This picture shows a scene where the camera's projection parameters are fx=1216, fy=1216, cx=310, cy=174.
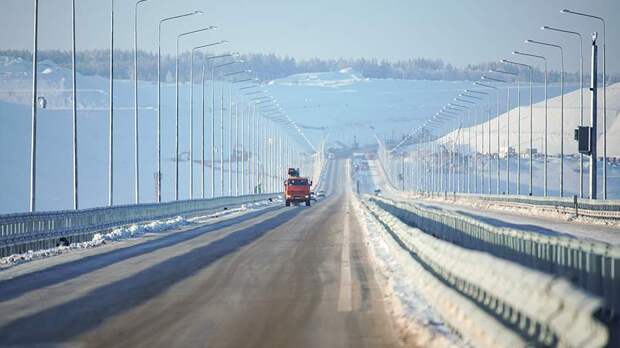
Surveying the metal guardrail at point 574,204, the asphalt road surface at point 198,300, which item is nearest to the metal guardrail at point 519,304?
the asphalt road surface at point 198,300

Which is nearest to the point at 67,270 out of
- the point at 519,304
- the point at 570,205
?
the point at 519,304

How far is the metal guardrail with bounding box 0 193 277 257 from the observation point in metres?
35.0

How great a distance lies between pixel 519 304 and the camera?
38.2 feet

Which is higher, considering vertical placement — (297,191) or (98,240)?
(297,191)

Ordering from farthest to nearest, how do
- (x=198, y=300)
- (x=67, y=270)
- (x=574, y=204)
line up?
(x=574, y=204), (x=67, y=270), (x=198, y=300)

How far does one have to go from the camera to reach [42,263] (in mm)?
29484

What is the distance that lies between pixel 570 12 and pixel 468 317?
164ft

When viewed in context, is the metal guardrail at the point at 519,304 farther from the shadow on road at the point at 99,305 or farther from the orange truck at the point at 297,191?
the orange truck at the point at 297,191

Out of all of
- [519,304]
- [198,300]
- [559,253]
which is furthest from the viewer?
[198,300]

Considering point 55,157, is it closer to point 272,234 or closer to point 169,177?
point 169,177

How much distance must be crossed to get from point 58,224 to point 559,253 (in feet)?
85.4

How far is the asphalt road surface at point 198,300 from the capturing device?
15.0m

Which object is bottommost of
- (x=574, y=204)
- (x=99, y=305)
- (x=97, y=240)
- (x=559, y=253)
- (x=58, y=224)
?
(x=97, y=240)

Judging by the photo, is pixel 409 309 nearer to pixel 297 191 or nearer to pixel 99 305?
pixel 99 305
